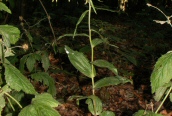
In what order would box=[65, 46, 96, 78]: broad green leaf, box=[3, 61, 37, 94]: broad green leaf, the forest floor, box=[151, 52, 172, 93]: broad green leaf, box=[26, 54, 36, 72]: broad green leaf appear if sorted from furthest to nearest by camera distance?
the forest floor
box=[26, 54, 36, 72]: broad green leaf
box=[65, 46, 96, 78]: broad green leaf
box=[151, 52, 172, 93]: broad green leaf
box=[3, 61, 37, 94]: broad green leaf

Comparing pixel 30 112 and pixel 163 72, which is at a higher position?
pixel 163 72

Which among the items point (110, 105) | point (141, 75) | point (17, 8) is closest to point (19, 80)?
point (110, 105)

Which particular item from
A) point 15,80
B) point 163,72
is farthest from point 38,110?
point 163,72

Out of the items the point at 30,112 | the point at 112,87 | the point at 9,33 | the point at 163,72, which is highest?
the point at 9,33

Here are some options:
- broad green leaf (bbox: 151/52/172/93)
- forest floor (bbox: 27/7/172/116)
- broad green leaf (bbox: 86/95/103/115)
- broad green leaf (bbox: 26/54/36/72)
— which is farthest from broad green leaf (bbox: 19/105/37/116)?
broad green leaf (bbox: 26/54/36/72)

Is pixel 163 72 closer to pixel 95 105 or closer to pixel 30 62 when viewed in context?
pixel 95 105

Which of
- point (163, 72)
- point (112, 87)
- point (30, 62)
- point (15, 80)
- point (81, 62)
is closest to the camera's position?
point (15, 80)

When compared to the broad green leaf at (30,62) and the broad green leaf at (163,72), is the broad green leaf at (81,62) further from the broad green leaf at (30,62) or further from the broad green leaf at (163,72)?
the broad green leaf at (30,62)

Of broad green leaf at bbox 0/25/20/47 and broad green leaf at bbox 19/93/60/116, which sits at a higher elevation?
broad green leaf at bbox 0/25/20/47

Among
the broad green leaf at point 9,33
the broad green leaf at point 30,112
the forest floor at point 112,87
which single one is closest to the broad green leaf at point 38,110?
the broad green leaf at point 30,112

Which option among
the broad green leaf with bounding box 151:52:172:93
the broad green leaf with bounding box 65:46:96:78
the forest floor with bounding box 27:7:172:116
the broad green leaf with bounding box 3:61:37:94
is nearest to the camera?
the broad green leaf with bounding box 3:61:37:94

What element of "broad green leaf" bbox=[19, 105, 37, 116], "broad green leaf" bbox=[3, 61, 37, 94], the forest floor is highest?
"broad green leaf" bbox=[3, 61, 37, 94]

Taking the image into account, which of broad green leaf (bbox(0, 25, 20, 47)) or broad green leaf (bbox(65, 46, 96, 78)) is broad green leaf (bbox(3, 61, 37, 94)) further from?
broad green leaf (bbox(65, 46, 96, 78))

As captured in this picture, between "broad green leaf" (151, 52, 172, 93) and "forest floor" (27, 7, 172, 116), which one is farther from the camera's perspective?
"forest floor" (27, 7, 172, 116)
